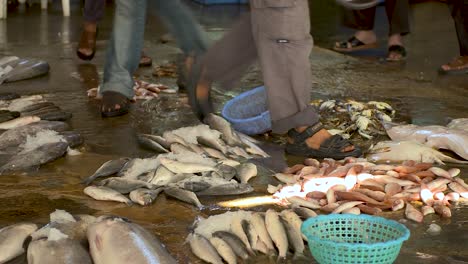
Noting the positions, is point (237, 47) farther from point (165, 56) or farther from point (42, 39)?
point (42, 39)

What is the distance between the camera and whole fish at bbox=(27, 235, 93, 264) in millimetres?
3631

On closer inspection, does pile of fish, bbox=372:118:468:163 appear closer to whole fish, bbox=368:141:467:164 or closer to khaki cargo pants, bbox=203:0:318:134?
whole fish, bbox=368:141:467:164

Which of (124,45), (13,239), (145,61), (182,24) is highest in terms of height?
(182,24)

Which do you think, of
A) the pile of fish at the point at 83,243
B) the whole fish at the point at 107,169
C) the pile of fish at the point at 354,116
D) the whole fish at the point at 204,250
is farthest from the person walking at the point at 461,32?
the pile of fish at the point at 83,243

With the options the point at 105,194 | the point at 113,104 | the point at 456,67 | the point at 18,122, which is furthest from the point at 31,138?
the point at 456,67

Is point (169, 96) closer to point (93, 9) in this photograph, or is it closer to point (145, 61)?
point (145, 61)

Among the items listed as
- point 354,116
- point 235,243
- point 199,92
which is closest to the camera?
point 235,243

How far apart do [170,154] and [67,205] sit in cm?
90

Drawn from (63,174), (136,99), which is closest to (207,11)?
(136,99)

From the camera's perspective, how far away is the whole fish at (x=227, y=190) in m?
4.86

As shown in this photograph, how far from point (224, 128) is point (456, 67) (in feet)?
11.8

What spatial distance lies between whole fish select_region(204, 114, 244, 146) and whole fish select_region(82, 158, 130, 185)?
82 cm

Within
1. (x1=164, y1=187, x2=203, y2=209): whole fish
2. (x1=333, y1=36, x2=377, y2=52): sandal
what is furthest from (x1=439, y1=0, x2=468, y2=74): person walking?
(x1=164, y1=187, x2=203, y2=209): whole fish

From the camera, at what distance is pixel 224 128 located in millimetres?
5934
